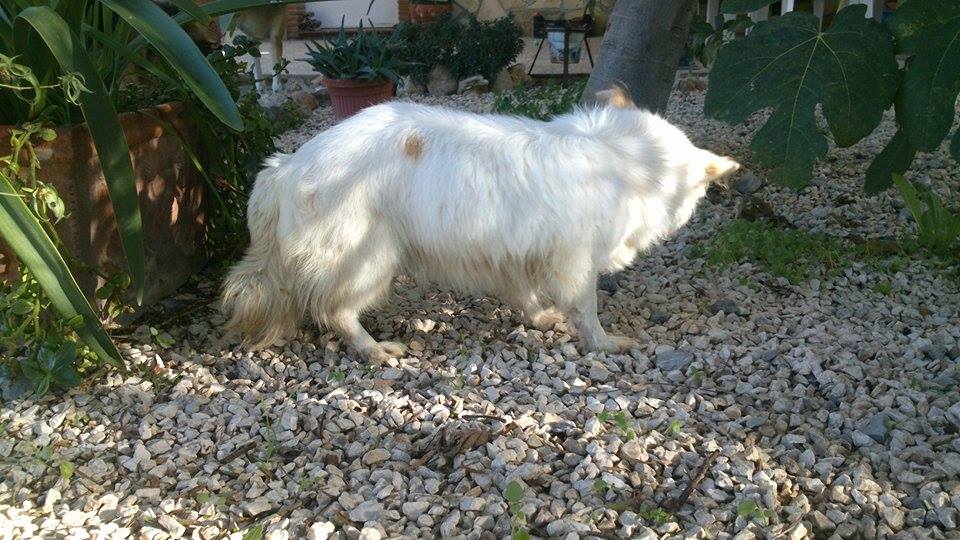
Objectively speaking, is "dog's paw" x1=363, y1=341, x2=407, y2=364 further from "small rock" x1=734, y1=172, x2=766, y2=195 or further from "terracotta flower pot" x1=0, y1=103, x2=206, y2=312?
"small rock" x1=734, y1=172, x2=766, y2=195

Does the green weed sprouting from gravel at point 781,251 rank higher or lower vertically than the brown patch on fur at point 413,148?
lower

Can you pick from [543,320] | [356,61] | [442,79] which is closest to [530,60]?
[442,79]

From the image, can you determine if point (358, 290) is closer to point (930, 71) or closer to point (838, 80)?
point (838, 80)

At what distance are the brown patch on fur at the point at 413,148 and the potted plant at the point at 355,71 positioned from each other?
4.03 meters

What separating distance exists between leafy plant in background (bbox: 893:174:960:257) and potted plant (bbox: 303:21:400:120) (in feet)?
13.8

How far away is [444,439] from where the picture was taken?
7.92 ft

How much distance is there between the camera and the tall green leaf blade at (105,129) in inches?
89.3

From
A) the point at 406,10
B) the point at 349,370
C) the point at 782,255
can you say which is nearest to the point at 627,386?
the point at 349,370

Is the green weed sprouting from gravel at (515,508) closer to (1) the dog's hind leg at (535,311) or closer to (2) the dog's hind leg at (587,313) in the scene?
(2) the dog's hind leg at (587,313)

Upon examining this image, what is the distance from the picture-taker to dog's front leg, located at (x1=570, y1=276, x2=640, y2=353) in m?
3.09

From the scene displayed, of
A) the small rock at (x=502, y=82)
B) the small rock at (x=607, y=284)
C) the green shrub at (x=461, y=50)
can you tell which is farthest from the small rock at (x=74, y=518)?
the small rock at (x=502, y=82)

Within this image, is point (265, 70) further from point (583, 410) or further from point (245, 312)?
point (583, 410)

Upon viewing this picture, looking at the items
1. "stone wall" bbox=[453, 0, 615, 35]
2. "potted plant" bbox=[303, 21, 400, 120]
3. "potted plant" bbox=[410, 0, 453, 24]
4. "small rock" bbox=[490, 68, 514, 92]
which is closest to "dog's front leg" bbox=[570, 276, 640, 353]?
"potted plant" bbox=[303, 21, 400, 120]

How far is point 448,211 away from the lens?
2811 mm
